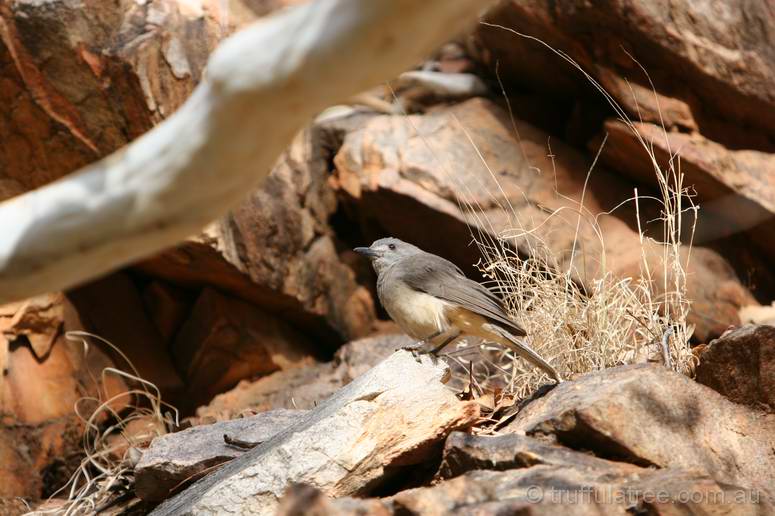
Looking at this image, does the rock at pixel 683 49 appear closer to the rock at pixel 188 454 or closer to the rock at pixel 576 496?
the rock at pixel 188 454

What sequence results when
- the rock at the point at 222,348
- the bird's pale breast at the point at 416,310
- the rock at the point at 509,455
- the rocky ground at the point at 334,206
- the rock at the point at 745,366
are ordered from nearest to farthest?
the rock at the point at 509,455 < the rock at the point at 745,366 < the bird's pale breast at the point at 416,310 < the rocky ground at the point at 334,206 < the rock at the point at 222,348

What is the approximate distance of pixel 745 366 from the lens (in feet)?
14.0

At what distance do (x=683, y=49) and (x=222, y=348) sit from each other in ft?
14.8

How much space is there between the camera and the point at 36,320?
7.23m

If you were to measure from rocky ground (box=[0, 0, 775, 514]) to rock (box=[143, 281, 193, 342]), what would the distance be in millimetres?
20

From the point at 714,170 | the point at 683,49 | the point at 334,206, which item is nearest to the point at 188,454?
the point at 334,206

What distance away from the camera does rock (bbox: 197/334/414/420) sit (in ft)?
23.7

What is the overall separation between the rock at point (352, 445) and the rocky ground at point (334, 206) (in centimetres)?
5

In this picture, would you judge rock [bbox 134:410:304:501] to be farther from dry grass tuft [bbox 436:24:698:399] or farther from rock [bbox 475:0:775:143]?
rock [bbox 475:0:775:143]

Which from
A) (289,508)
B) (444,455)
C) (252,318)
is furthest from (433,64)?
(289,508)

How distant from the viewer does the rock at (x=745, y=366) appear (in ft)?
13.8

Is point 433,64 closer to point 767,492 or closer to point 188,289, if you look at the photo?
point 188,289

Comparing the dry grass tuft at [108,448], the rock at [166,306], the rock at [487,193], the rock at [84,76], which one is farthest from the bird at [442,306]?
the rock at [166,306]

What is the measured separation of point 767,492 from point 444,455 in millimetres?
1346
